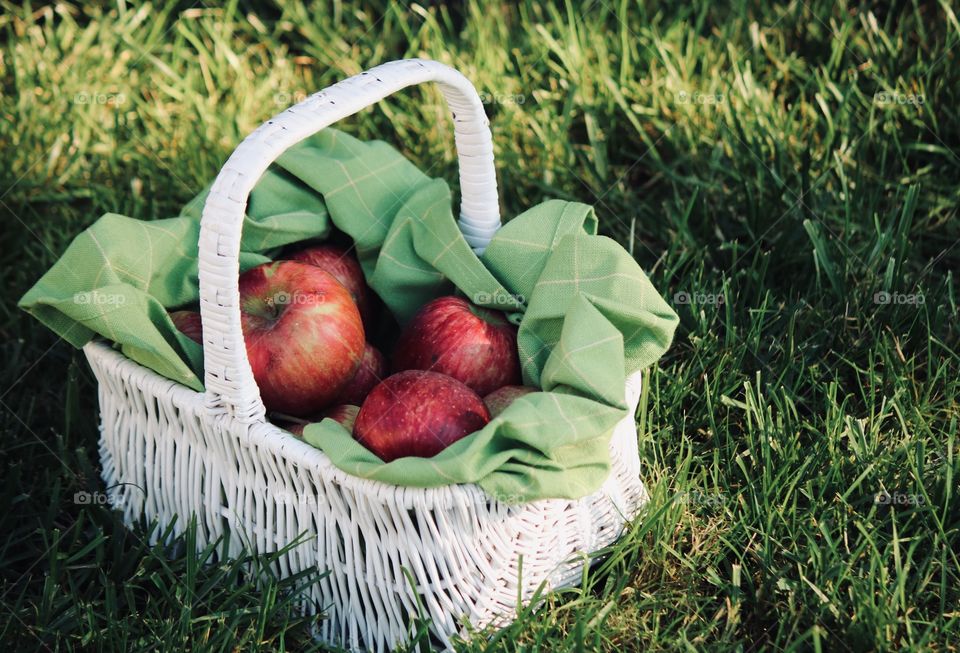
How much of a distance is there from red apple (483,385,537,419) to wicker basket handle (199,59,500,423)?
352 mm

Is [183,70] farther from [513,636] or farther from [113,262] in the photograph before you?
[513,636]

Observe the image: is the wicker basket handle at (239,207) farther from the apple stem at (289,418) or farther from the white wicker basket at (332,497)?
the apple stem at (289,418)

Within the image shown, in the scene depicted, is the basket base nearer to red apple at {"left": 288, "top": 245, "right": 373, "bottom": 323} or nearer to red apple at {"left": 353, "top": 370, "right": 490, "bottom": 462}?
red apple at {"left": 353, "top": 370, "right": 490, "bottom": 462}

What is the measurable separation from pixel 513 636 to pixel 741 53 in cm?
187

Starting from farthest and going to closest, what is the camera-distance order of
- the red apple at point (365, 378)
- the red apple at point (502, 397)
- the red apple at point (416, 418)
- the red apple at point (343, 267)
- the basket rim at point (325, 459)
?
the red apple at point (343, 267), the red apple at point (365, 378), the red apple at point (502, 397), the red apple at point (416, 418), the basket rim at point (325, 459)

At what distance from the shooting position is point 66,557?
1623 mm

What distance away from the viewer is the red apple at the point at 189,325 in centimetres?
170

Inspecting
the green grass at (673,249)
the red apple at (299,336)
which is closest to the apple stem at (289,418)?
the red apple at (299,336)

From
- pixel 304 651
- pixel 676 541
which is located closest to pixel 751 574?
pixel 676 541

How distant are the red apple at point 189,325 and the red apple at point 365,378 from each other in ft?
0.86

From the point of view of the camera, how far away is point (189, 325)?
5.59 ft

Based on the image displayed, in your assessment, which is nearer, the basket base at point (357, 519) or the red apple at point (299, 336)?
the basket base at point (357, 519)

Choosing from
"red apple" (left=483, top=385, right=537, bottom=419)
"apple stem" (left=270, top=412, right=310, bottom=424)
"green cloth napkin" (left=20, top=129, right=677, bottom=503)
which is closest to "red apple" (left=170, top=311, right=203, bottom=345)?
"green cloth napkin" (left=20, top=129, right=677, bottom=503)

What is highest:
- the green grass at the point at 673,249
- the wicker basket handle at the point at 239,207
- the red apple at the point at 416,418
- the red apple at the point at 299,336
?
the wicker basket handle at the point at 239,207
